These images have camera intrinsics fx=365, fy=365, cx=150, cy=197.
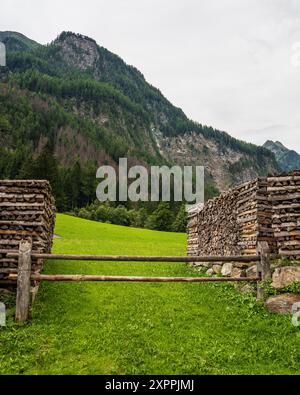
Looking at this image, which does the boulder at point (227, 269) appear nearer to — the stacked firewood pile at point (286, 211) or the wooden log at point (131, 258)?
the stacked firewood pile at point (286, 211)

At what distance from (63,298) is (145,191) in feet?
334

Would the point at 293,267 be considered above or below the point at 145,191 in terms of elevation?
below

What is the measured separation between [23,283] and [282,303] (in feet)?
24.0

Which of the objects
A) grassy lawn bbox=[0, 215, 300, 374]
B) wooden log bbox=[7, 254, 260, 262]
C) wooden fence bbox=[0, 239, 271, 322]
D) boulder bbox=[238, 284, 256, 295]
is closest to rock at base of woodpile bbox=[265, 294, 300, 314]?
grassy lawn bbox=[0, 215, 300, 374]

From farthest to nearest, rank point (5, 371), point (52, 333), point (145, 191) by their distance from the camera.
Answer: point (145, 191)
point (52, 333)
point (5, 371)

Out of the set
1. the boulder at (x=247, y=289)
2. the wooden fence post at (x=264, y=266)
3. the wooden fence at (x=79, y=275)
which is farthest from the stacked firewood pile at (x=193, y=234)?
the wooden fence at (x=79, y=275)

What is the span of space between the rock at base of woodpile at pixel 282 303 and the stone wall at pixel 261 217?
5.32 ft

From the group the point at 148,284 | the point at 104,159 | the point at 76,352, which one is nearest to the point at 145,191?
the point at 104,159

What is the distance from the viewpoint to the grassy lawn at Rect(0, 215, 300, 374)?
300 inches

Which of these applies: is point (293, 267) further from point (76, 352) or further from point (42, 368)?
point (42, 368)

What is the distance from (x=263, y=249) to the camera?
11.1 metres

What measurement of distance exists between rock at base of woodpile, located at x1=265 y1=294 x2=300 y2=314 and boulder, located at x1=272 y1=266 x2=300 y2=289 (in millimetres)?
383

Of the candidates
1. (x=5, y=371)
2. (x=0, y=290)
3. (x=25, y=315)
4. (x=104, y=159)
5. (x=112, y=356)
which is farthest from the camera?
(x=104, y=159)

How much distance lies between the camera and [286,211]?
12.1 metres
